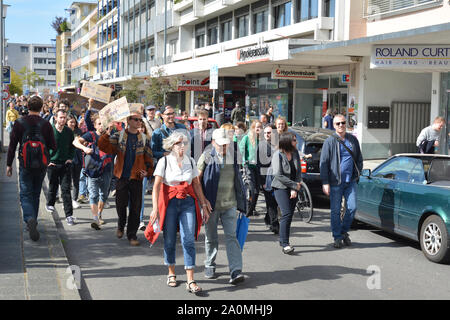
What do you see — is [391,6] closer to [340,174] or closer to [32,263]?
[340,174]

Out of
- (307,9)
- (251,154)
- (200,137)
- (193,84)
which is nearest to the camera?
(200,137)

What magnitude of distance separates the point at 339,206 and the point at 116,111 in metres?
3.46

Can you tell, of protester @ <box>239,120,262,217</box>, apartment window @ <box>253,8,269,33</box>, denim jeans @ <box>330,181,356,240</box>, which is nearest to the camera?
denim jeans @ <box>330,181,356,240</box>

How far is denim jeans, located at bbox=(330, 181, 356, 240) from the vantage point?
842 centimetres

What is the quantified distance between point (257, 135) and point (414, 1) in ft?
38.1

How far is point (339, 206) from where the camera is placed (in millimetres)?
8539

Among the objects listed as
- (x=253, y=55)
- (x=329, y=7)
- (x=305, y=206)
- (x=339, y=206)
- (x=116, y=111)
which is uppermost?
(x=329, y=7)

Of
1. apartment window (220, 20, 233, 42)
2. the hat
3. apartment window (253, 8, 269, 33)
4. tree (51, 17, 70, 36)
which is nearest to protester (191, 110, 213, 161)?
the hat

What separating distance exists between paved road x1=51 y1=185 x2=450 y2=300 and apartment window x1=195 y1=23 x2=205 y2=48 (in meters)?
31.0

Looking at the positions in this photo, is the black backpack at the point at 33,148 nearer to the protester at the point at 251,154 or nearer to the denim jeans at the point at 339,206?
the protester at the point at 251,154

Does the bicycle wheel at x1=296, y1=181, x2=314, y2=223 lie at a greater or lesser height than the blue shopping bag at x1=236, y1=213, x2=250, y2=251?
lesser

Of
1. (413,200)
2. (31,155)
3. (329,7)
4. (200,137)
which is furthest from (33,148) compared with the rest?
(329,7)

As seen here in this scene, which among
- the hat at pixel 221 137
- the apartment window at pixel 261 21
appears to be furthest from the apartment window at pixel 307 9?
the hat at pixel 221 137

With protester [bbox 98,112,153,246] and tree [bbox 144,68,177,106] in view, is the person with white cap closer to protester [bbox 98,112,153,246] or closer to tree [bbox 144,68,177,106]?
protester [bbox 98,112,153,246]
